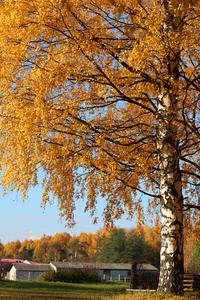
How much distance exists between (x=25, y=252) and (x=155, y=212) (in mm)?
93650

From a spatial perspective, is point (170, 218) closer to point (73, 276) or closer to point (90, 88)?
point (90, 88)

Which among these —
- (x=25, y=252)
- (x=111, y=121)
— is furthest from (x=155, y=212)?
(x=25, y=252)

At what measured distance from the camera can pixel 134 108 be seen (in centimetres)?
1182

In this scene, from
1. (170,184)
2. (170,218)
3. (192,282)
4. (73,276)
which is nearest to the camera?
(170,218)

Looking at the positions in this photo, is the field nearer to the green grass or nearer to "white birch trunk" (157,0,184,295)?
the green grass

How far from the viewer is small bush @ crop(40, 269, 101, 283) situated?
2353cm

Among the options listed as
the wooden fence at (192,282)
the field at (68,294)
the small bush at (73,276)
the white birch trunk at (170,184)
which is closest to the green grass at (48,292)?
the field at (68,294)

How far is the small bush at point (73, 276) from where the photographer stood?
23531 mm

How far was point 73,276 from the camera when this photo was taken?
2384 centimetres

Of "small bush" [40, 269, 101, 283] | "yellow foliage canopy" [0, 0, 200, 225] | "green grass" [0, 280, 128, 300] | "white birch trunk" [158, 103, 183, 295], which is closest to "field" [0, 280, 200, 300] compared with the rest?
"green grass" [0, 280, 128, 300]

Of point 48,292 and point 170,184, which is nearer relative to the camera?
point 170,184

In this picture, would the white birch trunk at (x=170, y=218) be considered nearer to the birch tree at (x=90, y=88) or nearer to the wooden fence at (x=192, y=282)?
the birch tree at (x=90, y=88)

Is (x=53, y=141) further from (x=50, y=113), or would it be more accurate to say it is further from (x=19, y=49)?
(x=19, y=49)

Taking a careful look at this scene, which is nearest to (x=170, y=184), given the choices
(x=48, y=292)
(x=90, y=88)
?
(x=90, y=88)
